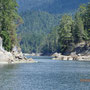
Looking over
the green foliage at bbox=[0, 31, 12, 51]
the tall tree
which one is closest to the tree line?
the tall tree

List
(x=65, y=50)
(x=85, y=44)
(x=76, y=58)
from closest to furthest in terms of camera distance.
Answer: (x=76, y=58), (x=85, y=44), (x=65, y=50)

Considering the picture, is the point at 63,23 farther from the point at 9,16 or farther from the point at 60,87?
the point at 60,87

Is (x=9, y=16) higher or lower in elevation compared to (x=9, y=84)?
higher

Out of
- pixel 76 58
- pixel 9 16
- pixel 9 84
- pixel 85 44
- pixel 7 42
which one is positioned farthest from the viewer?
pixel 85 44

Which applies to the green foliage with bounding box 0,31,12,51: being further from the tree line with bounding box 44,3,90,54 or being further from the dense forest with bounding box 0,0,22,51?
the tree line with bounding box 44,3,90,54

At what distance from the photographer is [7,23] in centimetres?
9788

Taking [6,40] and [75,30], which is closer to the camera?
[6,40]

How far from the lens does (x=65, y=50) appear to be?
13988 centimetres

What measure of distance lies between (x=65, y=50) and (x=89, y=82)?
304ft

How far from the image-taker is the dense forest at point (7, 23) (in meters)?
95.0

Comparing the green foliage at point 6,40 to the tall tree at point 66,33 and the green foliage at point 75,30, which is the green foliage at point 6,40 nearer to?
the green foliage at point 75,30

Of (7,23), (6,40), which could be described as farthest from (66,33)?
(6,40)

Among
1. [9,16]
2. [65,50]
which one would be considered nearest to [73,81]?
[9,16]

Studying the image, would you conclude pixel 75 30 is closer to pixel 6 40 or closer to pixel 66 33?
pixel 66 33
